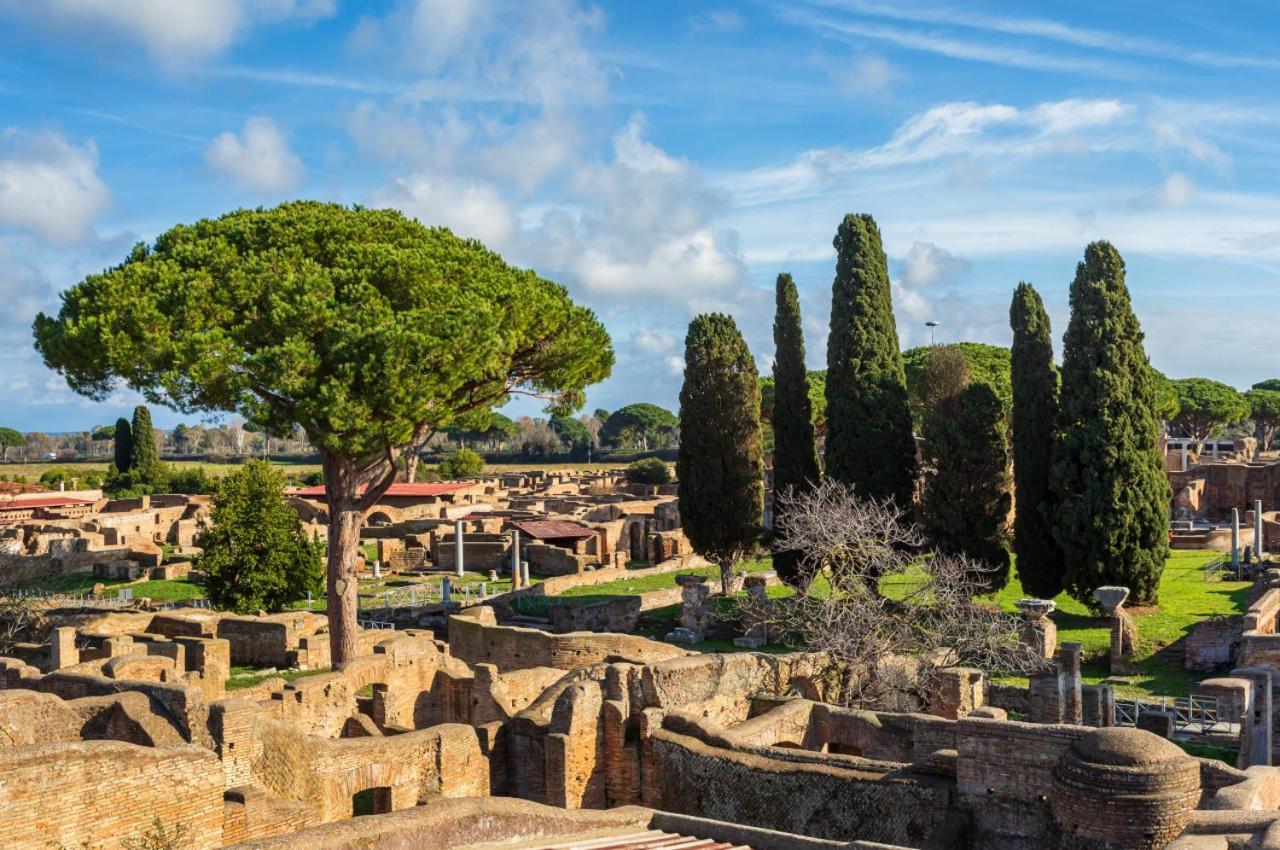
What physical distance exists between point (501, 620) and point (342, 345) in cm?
1257

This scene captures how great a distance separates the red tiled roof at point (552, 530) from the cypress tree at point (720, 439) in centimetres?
1241

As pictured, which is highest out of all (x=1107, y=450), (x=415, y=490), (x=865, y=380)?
(x=865, y=380)

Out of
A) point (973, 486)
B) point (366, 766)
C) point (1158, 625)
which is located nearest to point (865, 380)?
point (973, 486)

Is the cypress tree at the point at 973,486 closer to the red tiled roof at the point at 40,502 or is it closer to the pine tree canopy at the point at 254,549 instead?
the pine tree canopy at the point at 254,549

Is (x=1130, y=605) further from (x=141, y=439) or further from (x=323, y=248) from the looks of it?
(x=141, y=439)

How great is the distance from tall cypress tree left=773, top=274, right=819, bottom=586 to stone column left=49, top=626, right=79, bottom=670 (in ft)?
60.3

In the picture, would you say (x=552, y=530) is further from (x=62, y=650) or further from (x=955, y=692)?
(x=955, y=692)

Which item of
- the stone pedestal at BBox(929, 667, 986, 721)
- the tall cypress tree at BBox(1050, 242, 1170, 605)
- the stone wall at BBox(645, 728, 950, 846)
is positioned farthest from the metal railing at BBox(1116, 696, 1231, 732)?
the stone wall at BBox(645, 728, 950, 846)

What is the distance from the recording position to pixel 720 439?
3350 centimetres

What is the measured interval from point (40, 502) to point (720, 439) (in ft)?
142

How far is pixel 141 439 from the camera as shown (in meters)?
73.4

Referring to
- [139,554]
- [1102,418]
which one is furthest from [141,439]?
[1102,418]

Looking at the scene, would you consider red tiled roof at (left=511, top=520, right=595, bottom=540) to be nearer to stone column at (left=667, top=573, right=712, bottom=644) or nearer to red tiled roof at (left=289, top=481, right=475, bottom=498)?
red tiled roof at (left=289, top=481, right=475, bottom=498)

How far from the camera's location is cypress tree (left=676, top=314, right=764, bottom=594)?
110ft
